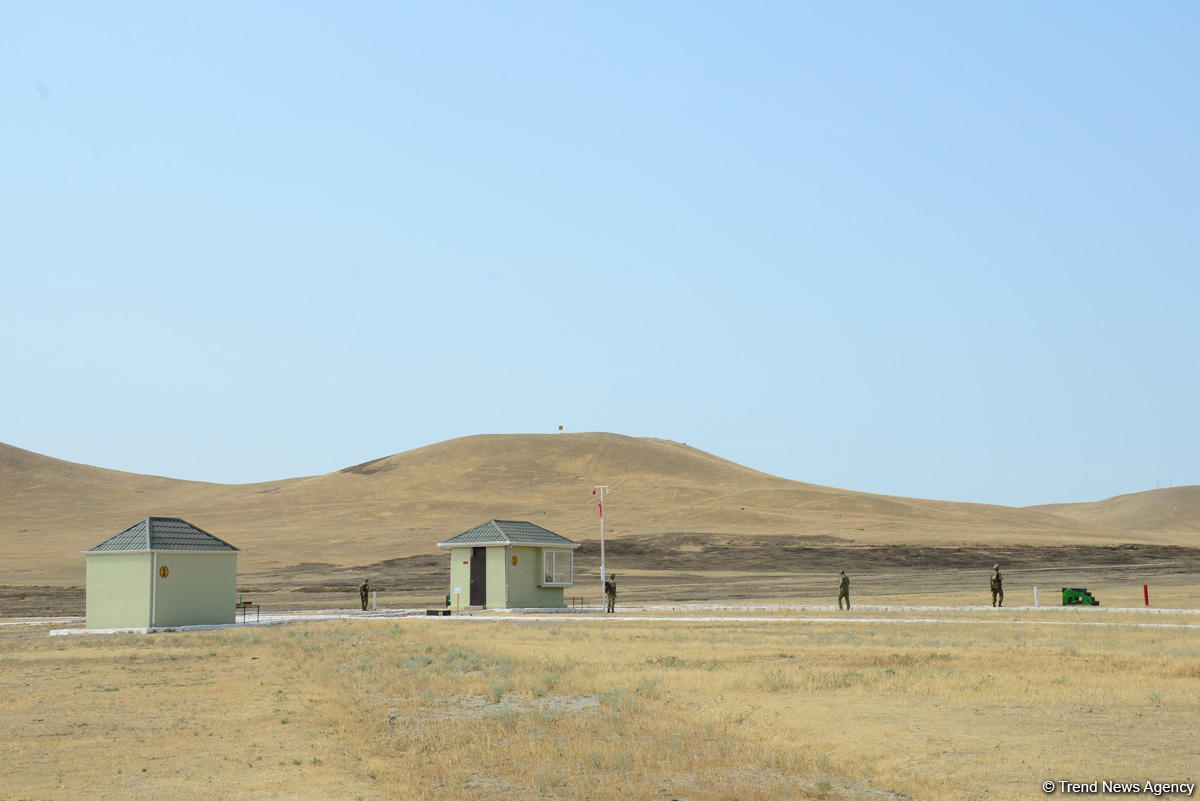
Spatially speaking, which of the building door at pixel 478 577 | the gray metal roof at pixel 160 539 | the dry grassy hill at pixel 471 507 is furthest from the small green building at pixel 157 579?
the dry grassy hill at pixel 471 507

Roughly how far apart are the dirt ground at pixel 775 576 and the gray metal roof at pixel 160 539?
13.0 metres

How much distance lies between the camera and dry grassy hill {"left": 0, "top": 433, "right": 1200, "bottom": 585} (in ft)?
329

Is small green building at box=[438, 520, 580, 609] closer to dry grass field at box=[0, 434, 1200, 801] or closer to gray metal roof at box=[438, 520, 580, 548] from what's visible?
gray metal roof at box=[438, 520, 580, 548]

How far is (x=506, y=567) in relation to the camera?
162 feet

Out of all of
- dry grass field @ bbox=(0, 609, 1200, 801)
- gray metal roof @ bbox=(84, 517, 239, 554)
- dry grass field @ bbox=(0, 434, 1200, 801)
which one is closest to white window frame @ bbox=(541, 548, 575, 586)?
dry grass field @ bbox=(0, 434, 1200, 801)

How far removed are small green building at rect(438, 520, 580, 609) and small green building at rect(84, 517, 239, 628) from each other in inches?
405

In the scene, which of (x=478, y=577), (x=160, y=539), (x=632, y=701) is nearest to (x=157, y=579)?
(x=160, y=539)

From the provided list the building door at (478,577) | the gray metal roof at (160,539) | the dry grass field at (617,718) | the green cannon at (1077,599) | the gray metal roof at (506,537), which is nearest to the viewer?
the dry grass field at (617,718)

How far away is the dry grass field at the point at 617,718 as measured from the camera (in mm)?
13523

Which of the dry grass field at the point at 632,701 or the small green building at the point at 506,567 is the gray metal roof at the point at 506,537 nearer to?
the small green building at the point at 506,567

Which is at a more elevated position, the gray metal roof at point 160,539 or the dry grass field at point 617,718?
the gray metal roof at point 160,539

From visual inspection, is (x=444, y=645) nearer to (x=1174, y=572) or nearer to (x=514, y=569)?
(x=514, y=569)

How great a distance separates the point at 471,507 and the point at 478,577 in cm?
7053

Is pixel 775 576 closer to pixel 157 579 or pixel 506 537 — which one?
pixel 506 537
